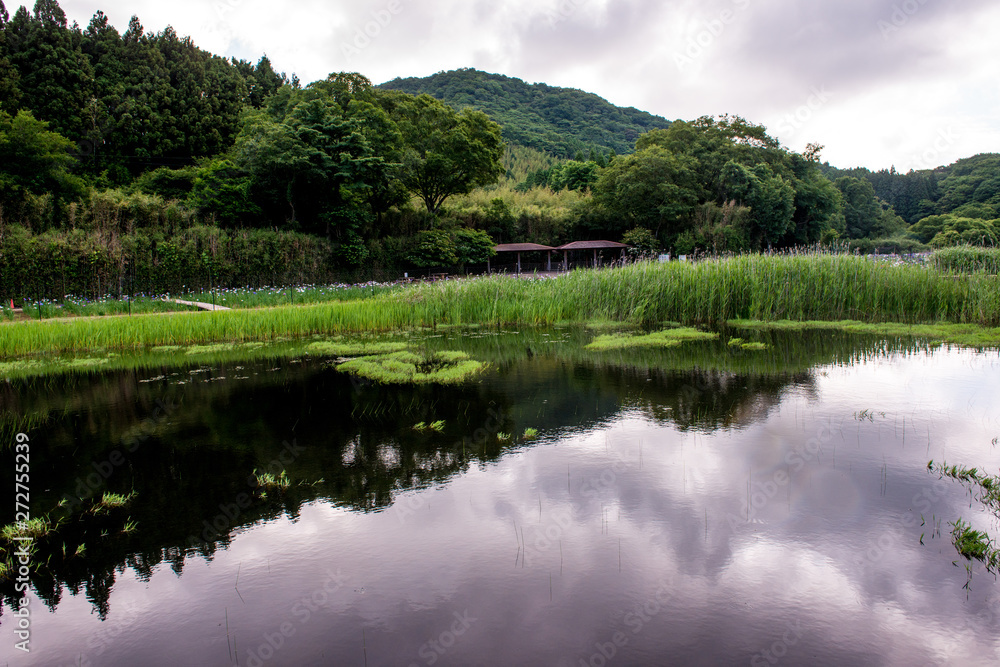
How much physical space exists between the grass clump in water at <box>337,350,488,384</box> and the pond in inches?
31.9

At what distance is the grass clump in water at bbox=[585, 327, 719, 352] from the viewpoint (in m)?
9.86

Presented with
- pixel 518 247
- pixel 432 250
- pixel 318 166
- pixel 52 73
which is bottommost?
pixel 432 250

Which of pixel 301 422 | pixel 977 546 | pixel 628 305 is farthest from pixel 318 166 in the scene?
pixel 977 546

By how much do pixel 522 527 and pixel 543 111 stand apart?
8418cm

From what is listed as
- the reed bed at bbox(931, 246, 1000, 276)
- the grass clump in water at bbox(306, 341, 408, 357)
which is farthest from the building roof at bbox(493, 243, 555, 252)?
A: the grass clump in water at bbox(306, 341, 408, 357)

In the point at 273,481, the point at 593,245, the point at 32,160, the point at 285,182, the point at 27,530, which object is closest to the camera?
the point at 27,530

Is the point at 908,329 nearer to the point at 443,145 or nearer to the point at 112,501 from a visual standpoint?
the point at 112,501

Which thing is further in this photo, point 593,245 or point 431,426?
point 593,245

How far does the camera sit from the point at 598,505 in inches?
155

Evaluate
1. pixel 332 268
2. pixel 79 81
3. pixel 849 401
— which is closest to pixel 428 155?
pixel 332 268

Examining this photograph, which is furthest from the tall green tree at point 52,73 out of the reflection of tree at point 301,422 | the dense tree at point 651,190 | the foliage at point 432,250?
the reflection of tree at point 301,422

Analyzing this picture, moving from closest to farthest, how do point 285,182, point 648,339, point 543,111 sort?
point 648,339 < point 285,182 < point 543,111

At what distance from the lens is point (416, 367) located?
26.9 feet

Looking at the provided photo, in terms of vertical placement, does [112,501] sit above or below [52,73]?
below
